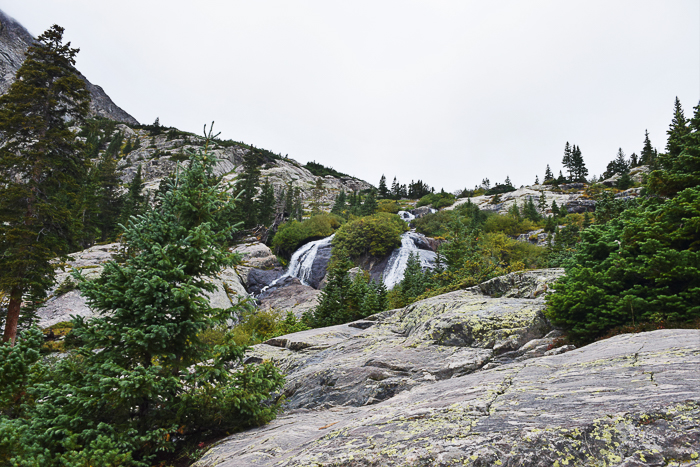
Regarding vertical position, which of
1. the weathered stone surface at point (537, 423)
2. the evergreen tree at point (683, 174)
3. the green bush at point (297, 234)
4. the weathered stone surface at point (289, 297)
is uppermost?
the green bush at point (297, 234)

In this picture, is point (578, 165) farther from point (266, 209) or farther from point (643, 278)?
point (643, 278)

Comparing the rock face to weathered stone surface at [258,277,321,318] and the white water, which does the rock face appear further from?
weathered stone surface at [258,277,321,318]

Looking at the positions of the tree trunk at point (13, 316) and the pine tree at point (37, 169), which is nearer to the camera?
the tree trunk at point (13, 316)

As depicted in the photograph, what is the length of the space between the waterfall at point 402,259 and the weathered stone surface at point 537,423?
33.9 m

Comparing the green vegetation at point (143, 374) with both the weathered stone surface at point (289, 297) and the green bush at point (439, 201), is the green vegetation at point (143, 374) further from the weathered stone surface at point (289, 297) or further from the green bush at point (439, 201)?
the green bush at point (439, 201)

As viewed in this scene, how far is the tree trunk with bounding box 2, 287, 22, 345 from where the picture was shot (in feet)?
43.5

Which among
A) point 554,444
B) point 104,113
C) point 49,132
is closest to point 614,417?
point 554,444

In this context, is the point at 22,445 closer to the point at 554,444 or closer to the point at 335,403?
the point at 335,403

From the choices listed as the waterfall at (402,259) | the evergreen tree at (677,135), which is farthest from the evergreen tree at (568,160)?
the evergreen tree at (677,135)

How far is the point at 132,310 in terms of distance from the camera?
5.46 metres

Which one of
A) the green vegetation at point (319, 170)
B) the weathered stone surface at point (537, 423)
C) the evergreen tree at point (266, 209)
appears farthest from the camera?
the green vegetation at point (319, 170)

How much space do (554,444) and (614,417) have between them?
0.62 metres

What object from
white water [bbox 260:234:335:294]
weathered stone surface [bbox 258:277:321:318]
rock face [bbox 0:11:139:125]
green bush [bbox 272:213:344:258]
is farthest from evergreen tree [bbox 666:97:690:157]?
rock face [bbox 0:11:139:125]

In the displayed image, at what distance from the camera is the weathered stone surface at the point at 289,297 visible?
99.2 ft
